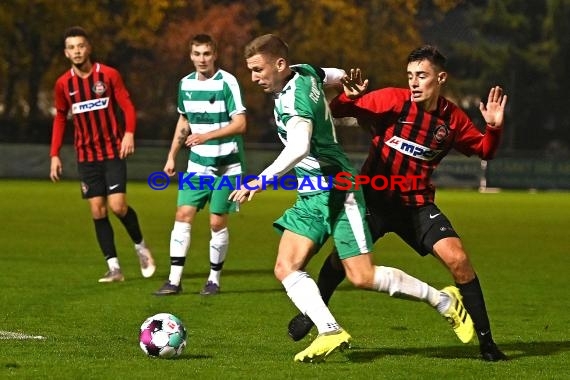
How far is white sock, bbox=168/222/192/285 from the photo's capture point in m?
11.6

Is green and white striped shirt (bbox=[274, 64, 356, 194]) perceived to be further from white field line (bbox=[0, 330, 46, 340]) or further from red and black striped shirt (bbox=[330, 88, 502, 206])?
white field line (bbox=[0, 330, 46, 340])

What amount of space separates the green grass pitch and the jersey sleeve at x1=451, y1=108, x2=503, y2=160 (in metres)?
1.29

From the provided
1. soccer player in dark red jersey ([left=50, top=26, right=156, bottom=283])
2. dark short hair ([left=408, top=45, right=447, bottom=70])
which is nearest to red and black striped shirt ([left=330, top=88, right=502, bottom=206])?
dark short hair ([left=408, top=45, right=447, bottom=70])

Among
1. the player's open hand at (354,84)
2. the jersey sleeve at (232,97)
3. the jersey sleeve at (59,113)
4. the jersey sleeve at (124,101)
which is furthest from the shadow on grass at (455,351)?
the jersey sleeve at (59,113)

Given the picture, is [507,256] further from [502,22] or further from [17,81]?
[502,22]

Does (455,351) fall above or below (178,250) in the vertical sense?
above

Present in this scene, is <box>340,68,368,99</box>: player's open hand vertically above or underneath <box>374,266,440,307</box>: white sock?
above

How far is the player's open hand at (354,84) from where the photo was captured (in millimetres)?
7992

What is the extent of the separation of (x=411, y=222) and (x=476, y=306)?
663mm

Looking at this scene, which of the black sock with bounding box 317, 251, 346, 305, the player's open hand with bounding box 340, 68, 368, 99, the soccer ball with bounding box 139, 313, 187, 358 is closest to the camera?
the soccer ball with bounding box 139, 313, 187, 358

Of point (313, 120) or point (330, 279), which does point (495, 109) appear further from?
point (330, 279)

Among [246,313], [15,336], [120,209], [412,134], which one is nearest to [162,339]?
[15,336]

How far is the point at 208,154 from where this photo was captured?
38.4ft

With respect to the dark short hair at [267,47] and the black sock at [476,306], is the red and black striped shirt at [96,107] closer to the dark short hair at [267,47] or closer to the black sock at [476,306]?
the dark short hair at [267,47]
